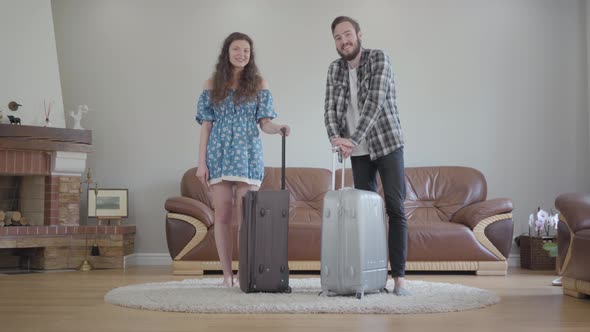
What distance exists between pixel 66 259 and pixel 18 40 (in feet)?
6.20

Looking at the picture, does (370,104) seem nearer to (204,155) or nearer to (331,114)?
(331,114)

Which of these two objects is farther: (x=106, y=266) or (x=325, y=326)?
(x=106, y=266)

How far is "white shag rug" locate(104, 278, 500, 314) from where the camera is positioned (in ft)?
9.00

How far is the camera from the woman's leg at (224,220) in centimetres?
349

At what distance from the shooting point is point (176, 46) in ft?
20.2

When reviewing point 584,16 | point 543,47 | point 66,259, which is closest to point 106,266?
point 66,259

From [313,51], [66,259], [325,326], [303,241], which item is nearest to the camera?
[325,326]

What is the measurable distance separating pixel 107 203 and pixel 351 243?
3369 mm

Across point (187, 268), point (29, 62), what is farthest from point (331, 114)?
point (29, 62)

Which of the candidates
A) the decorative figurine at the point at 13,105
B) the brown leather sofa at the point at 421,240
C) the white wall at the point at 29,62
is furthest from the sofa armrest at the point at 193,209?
the decorative figurine at the point at 13,105

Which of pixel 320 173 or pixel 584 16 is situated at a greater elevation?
pixel 584 16

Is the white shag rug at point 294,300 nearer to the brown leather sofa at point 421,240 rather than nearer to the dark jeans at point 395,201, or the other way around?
the dark jeans at point 395,201

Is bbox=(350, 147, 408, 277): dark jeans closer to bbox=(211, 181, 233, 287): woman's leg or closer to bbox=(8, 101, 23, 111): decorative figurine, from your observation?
bbox=(211, 181, 233, 287): woman's leg

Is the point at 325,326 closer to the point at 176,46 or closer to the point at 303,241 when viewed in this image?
the point at 303,241
